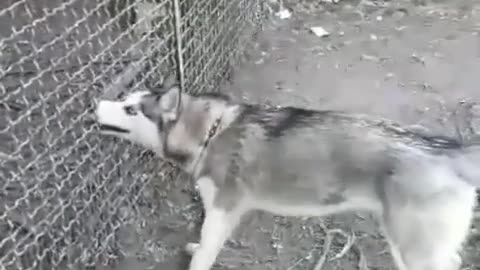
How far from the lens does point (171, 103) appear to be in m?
3.12

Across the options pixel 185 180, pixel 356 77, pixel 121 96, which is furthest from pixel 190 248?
pixel 356 77

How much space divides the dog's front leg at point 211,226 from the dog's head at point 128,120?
0.25 m

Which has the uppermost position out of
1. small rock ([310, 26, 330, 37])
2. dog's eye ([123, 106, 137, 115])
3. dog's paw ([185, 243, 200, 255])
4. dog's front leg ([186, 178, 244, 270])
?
dog's eye ([123, 106, 137, 115])

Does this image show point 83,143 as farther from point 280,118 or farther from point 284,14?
point 284,14

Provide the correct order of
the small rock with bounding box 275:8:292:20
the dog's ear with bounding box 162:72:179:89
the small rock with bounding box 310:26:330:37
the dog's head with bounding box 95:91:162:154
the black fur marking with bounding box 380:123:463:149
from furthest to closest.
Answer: the small rock with bounding box 275:8:292:20, the small rock with bounding box 310:26:330:37, the dog's ear with bounding box 162:72:179:89, the dog's head with bounding box 95:91:162:154, the black fur marking with bounding box 380:123:463:149

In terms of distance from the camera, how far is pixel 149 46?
3.80m

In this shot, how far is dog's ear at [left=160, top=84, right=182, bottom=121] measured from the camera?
3101 mm

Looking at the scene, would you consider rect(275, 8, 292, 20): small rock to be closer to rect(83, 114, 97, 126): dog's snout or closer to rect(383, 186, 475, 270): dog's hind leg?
rect(83, 114, 97, 126): dog's snout

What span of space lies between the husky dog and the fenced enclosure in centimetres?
29

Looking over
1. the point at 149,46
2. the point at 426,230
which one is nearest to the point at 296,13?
the point at 149,46

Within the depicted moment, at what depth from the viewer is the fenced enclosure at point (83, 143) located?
308cm

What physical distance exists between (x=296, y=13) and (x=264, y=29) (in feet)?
1.44

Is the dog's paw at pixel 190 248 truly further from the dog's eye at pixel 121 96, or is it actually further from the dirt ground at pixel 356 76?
the dog's eye at pixel 121 96

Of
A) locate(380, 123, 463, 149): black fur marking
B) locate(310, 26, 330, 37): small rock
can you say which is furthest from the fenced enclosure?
locate(310, 26, 330, 37): small rock
